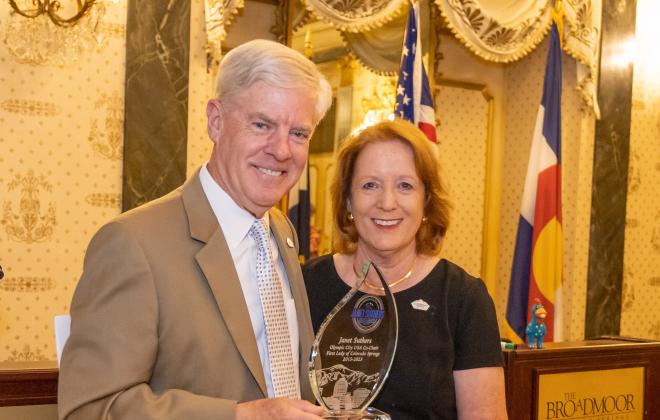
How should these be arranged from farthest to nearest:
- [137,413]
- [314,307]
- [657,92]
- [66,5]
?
[657,92], [66,5], [314,307], [137,413]

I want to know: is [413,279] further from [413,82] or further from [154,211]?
[413,82]

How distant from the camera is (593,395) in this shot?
3.64 metres

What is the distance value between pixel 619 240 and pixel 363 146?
4745 millimetres

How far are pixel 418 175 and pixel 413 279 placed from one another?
0.33 meters

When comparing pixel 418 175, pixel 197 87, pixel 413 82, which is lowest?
pixel 418 175

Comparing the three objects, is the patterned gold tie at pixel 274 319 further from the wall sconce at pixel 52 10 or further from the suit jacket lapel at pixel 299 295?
the wall sconce at pixel 52 10

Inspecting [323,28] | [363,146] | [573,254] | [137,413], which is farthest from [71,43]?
[573,254]

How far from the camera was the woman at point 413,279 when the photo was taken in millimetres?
2438

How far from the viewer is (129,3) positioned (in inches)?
185

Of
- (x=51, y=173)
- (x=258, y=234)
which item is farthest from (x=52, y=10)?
(x=258, y=234)

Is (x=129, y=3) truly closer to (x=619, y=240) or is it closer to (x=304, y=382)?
(x=304, y=382)

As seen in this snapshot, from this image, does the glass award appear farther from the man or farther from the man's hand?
the man's hand

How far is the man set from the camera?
1664mm

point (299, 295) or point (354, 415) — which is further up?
point (299, 295)
